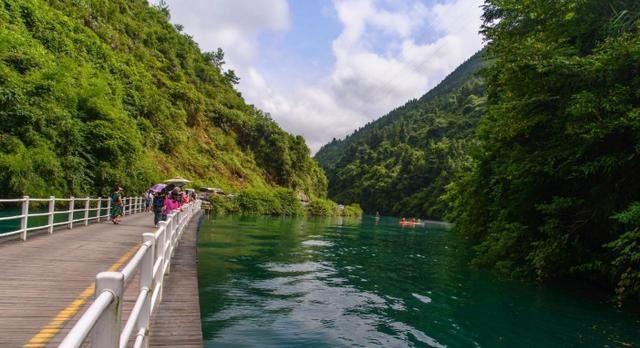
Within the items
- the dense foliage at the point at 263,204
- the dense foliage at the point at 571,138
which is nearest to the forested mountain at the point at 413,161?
the dense foliage at the point at 263,204

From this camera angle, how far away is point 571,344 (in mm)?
9336

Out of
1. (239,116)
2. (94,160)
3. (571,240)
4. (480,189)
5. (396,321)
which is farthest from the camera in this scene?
(239,116)

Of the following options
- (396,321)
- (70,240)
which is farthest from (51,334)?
(70,240)

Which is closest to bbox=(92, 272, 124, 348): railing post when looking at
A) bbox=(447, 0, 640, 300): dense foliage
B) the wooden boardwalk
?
the wooden boardwalk

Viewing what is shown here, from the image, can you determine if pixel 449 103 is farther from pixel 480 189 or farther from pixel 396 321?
pixel 396 321

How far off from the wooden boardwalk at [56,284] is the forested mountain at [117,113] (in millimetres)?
15808

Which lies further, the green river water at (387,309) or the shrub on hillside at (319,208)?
the shrub on hillside at (319,208)

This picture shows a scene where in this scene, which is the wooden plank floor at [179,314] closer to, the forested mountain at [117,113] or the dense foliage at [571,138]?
the dense foliage at [571,138]

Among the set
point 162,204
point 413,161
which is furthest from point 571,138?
point 413,161

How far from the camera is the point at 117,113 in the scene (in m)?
34.3

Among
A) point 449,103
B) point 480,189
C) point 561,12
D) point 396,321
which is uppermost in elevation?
point 449,103

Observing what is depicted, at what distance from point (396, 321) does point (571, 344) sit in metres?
3.53

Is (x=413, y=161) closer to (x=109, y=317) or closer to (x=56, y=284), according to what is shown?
(x=56, y=284)

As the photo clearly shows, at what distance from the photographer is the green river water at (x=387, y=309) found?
9344 millimetres
